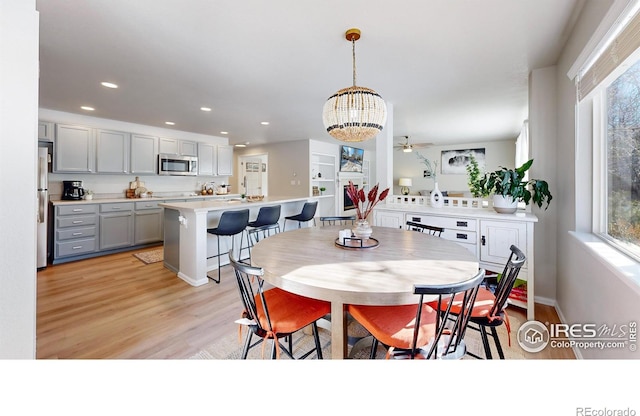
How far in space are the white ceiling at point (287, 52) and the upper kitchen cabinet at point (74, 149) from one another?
32 cm

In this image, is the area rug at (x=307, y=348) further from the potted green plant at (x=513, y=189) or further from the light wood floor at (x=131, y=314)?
the potted green plant at (x=513, y=189)

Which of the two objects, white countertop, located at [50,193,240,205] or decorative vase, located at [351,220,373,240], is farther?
white countertop, located at [50,193,240,205]

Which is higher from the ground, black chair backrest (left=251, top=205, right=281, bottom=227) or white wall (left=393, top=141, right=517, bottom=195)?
white wall (left=393, top=141, right=517, bottom=195)

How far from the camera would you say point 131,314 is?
2311mm

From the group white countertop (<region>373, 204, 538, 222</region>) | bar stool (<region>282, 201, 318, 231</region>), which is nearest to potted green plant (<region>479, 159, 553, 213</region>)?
white countertop (<region>373, 204, 538, 222</region>)

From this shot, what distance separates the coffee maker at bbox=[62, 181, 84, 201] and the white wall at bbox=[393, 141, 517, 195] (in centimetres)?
722

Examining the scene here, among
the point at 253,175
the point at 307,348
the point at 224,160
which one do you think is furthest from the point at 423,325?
the point at 253,175

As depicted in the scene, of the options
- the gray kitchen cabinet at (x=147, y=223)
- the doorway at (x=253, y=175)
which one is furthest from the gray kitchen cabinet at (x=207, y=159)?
the doorway at (x=253, y=175)

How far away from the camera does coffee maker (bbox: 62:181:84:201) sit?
4.12 meters

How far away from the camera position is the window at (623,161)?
131cm

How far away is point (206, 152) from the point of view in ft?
19.2

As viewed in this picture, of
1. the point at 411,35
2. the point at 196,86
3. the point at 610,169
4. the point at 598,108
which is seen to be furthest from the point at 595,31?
the point at 196,86

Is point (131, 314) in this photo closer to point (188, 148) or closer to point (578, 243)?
point (578, 243)

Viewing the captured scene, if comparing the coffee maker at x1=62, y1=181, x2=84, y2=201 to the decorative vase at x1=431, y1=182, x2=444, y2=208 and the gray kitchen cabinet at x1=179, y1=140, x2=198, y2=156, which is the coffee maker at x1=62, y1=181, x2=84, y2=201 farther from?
the decorative vase at x1=431, y1=182, x2=444, y2=208
